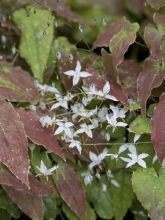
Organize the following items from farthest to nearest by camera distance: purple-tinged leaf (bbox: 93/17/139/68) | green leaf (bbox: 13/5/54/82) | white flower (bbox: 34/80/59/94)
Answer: green leaf (bbox: 13/5/54/82), white flower (bbox: 34/80/59/94), purple-tinged leaf (bbox: 93/17/139/68)

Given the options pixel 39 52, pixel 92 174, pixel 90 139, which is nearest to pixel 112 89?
pixel 90 139

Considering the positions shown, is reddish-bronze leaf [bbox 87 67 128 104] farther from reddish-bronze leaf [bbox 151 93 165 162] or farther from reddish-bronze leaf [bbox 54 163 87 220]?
reddish-bronze leaf [bbox 54 163 87 220]

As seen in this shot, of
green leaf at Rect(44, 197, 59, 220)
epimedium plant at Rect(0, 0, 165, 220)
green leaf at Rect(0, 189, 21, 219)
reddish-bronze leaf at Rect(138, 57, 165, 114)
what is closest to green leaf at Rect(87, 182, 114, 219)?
epimedium plant at Rect(0, 0, 165, 220)

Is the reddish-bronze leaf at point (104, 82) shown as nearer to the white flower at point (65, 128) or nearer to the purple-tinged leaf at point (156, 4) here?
the white flower at point (65, 128)

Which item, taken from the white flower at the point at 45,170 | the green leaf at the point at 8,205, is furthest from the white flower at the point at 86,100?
the green leaf at the point at 8,205

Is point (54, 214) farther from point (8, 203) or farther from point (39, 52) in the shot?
point (39, 52)

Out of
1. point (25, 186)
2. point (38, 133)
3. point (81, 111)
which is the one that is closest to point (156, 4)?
point (81, 111)

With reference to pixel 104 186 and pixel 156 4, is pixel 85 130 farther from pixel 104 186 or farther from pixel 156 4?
pixel 156 4
